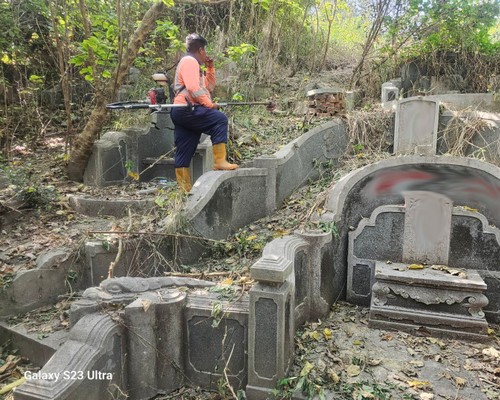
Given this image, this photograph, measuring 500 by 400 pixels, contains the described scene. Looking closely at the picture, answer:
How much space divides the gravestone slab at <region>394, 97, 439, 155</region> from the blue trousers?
127 inches

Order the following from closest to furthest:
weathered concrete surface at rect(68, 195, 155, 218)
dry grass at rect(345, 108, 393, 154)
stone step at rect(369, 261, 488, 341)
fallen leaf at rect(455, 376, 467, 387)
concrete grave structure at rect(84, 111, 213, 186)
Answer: fallen leaf at rect(455, 376, 467, 387)
stone step at rect(369, 261, 488, 341)
weathered concrete surface at rect(68, 195, 155, 218)
concrete grave structure at rect(84, 111, 213, 186)
dry grass at rect(345, 108, 393, 154)

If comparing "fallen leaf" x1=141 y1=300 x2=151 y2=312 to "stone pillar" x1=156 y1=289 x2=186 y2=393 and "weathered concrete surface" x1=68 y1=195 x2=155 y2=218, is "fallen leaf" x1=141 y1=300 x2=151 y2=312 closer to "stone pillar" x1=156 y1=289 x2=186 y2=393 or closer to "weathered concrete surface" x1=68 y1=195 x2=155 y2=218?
"stone pillar" x1=156 y1=289 x2=186 y2=393

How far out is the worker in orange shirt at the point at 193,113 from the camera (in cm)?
545

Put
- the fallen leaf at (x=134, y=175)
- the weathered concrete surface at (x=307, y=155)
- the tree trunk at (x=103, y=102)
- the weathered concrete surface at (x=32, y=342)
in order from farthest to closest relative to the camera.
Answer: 1. the fallen leaf at (x=134, y=175)
2. the weathered concrete surface at (x=307, y=155)
3. the tree trunk at (x=103, y=102)
4. the weathered concrete surface at (x=32, y=342)

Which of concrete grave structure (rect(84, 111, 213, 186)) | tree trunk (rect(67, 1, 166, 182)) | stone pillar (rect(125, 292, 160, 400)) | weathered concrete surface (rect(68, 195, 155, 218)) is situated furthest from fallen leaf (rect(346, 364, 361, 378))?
tree trunk (rect(67, 1, 166, 182))

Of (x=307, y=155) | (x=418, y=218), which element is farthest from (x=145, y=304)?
(x=307, y=155)

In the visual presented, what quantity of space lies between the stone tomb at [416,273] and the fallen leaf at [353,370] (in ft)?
3.09

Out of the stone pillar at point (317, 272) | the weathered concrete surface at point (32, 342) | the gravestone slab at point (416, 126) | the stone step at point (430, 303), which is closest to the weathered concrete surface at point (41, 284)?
the weathered concrete surface at point (32, 342)

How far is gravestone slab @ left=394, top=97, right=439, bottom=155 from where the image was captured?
7145mm

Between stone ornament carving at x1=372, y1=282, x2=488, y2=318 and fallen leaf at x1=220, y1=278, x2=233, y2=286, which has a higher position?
fallen leaf at x1=220, y1=278, x2=233, y2=286

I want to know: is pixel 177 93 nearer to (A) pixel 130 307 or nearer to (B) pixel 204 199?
(B) pixel 204 199

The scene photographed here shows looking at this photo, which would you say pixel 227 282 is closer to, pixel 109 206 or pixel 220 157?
pixel 220 157

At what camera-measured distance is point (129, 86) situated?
32.0 feet

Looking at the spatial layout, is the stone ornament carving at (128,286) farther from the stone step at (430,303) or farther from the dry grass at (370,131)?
the dry grass at (370,131)
